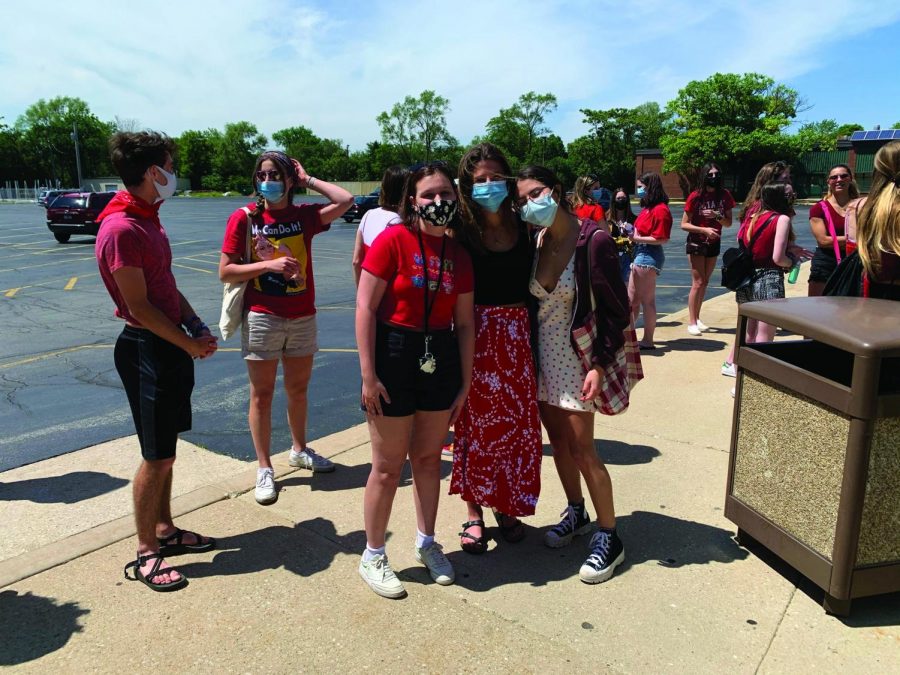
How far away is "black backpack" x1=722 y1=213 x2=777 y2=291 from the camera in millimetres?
5738

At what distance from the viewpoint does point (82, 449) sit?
4.50 meters

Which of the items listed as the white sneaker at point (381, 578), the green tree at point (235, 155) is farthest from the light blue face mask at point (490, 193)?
the green tree at point (235, 155)

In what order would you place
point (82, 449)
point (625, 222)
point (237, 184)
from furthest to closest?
1. point (237, 184)
2. point (625, 222)
3. point (82, 449)

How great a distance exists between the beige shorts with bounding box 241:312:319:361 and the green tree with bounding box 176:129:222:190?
99697mm

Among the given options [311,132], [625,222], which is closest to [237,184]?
Answer: [311,132]

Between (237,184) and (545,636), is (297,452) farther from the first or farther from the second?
(237,184)

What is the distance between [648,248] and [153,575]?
18.8 feet

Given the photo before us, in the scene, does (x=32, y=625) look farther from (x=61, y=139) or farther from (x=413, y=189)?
(x=61, y=139)

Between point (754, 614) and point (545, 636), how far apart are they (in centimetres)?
86

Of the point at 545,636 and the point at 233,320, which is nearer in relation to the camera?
the point at 545,636

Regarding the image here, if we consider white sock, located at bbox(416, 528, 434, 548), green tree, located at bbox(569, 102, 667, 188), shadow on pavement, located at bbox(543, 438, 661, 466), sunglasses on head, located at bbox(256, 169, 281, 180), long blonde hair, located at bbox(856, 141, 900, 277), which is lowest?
shadow on pavement, located at bbox(543, 438, 661, 466)

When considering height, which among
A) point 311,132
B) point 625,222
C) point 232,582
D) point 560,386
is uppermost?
point 311,132

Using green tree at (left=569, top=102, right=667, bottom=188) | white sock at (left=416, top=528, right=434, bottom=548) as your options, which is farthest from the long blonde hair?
green tree at (left=569, top=102, right=667, bottom=188)

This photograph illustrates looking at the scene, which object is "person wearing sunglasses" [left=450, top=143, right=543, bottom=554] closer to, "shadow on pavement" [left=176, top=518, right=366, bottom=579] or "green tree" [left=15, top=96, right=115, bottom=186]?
"shadow on pavement" [left=176, top=518, right=366, bottom=579]
